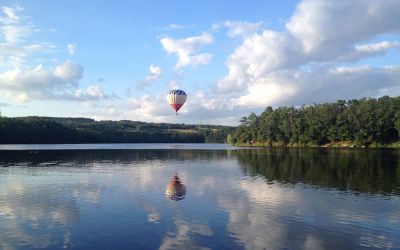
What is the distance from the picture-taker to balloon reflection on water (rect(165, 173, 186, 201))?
28.6 m

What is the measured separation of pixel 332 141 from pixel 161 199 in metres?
112

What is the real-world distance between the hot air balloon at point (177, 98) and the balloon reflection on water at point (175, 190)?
2866 cm

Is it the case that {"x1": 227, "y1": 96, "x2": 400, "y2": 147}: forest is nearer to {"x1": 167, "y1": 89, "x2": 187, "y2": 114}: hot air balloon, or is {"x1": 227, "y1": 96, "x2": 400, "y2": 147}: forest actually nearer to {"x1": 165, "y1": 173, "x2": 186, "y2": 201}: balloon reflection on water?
{"x1": 167, "y1": 89, "x2": 187, "y2": 114}: hot air balloon

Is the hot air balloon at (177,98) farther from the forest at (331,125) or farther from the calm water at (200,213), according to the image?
the forest at (331,125)

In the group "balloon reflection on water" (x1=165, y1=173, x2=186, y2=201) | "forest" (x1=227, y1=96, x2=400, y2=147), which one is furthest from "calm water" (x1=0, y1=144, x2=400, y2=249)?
"forest" (x1=227, y1=96, x2=400, y2=147)

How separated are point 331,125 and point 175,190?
105 meters

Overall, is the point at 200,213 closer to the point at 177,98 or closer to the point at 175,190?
the point at 175,190

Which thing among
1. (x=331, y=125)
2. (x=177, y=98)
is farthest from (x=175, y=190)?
(x=331, y=125)

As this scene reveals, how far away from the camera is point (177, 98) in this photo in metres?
66.6

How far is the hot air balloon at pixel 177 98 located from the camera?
66.8 meters

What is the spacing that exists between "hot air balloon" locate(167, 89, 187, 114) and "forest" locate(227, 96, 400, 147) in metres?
67.9

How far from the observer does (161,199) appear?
27.3 metres

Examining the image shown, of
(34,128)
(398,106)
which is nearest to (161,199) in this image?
(398,106)

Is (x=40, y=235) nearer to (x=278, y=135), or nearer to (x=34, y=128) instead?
(x=278, y=135)
